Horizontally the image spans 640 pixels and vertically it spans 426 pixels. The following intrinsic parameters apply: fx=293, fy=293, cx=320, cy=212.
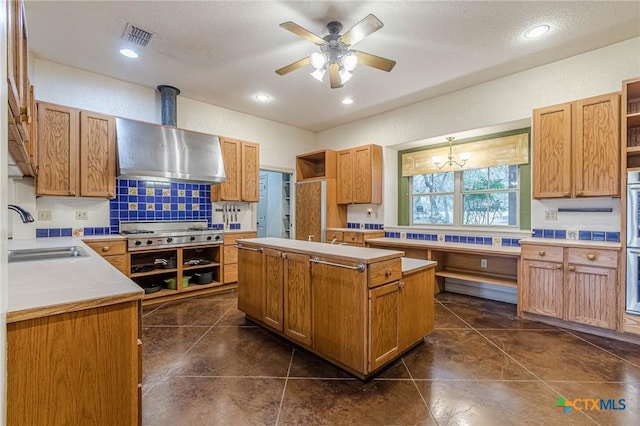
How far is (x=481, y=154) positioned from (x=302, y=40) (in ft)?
9.74

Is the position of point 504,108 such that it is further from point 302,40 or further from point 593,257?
point 302,40

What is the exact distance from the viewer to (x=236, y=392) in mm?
1970

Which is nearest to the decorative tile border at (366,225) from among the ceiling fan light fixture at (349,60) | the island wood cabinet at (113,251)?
the ceiling fan light fixture at (349,60)

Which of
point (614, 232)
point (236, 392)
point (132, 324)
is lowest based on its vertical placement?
point (236, 392)

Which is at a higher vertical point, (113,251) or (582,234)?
(582,234)

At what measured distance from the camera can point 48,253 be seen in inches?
93.6

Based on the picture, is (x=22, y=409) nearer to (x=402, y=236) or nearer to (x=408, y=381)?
(x=408, y=381)

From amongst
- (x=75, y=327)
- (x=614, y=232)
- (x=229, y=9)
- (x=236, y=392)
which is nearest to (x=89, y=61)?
(x=229, y=9)

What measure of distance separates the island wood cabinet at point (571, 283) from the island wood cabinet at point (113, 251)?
4604mm

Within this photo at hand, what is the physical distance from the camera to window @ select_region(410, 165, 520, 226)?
13.5ft

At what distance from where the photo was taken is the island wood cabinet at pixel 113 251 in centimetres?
331

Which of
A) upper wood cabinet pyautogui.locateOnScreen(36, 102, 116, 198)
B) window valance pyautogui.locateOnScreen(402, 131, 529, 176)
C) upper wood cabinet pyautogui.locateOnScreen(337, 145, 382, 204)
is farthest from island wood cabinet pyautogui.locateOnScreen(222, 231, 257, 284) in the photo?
window valance pyautogui.locateOnScreen(402, 131, 529, 176)

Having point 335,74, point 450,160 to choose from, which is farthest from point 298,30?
point 450,160

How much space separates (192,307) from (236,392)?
2009 millimetres
